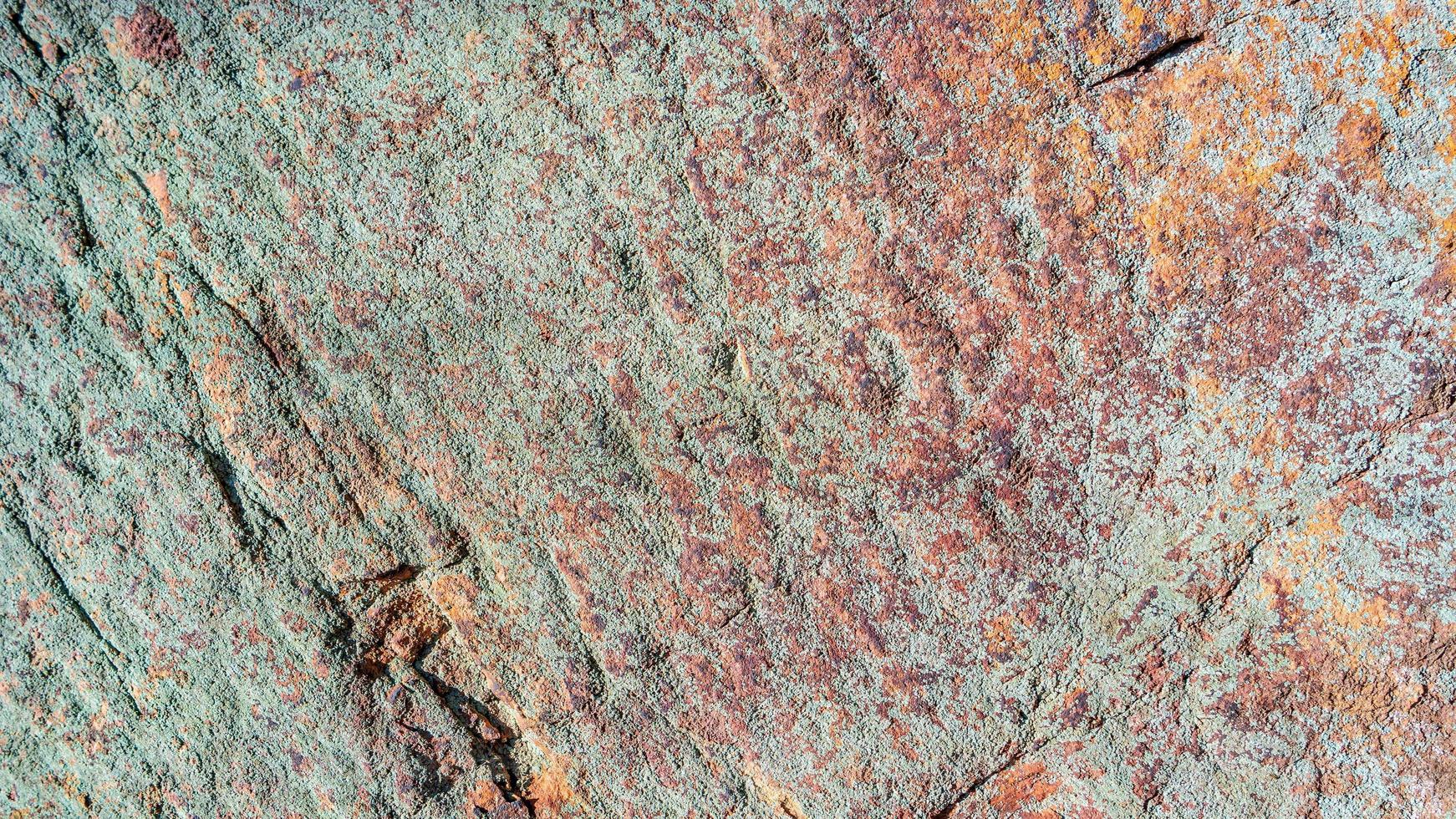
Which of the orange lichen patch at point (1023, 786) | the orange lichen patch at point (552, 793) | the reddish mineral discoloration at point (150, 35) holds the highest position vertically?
the reddish mineral discoloration at point (150, 35)

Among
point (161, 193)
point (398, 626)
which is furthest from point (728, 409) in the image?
point (161, 193)

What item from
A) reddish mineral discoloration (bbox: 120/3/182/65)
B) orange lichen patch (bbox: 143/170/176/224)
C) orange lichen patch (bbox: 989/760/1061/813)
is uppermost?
reddish mineral discoloration (bbox: 120/3/182/65)

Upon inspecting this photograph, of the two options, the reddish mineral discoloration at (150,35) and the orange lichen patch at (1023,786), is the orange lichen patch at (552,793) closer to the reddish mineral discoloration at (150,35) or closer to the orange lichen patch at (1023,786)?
the orange lichen patch at (1023,786)

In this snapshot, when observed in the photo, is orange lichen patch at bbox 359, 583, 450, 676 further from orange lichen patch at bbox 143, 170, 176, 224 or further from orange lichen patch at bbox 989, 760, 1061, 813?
orange lichen patch at bbox 989, 760, 1061, 813

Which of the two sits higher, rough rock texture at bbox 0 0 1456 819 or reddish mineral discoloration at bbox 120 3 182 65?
reddish mineral discoloration at bbox 120 3 182 65

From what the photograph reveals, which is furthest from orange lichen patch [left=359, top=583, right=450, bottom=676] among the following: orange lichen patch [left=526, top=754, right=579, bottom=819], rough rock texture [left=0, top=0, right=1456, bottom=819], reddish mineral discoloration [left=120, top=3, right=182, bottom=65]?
reddish mineral discoloration [left=120, top=3, right=182, bottom=65]

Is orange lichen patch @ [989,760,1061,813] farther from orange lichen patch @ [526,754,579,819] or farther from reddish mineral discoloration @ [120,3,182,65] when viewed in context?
reddish mineral discoloration @ [120,3,182,65]

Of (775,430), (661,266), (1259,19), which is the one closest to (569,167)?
(661,266)

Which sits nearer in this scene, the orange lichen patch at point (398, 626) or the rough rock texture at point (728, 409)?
the rough rock texture at point (728, 409)

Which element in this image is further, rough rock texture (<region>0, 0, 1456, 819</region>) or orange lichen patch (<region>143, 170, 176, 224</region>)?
orange lichen patch (<region>143, 170, 176, 224</region>)

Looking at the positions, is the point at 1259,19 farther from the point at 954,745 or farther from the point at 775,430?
the point at 954,745

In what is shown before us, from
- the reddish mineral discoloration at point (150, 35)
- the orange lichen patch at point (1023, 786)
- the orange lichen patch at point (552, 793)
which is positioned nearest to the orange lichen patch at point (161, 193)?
the reddish mineral discoloration at point (150, 35)
